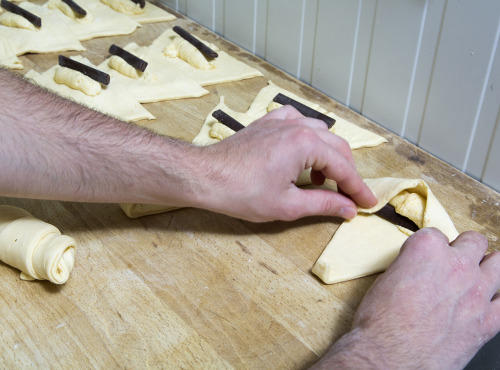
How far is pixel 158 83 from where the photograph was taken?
1.58m

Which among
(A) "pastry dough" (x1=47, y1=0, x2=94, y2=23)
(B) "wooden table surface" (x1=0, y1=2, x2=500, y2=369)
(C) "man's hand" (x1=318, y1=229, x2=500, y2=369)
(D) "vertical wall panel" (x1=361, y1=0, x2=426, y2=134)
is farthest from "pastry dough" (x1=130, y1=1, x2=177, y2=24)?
(C) "man's hand" (x1=318, y1=229, x2=500, y2=369)

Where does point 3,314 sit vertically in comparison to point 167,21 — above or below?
below

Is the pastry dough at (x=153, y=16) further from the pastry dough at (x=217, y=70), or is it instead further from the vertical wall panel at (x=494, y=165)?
the vertical wall panel at (x=494, y=165)

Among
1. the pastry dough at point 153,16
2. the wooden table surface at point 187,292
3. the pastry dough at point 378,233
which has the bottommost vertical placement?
the wooden table surface at point 187,292

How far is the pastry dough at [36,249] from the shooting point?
94cm

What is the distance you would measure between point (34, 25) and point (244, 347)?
1396 millimetres

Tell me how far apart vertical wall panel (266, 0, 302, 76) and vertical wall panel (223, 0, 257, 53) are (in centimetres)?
8

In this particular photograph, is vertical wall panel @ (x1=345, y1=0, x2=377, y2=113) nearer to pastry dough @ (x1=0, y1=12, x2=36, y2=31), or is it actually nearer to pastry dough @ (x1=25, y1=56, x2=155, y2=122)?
pastry dough @ (x1=25, y1=56, x2=155, y2=122)

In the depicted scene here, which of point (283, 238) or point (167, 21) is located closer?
point (283, 238)

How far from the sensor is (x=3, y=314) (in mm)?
925

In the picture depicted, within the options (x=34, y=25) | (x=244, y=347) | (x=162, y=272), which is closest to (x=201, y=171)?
(x=162, y=272)

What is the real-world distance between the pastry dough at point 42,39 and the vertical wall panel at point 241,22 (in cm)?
51

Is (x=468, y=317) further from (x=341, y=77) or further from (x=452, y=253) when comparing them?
(x=341, y=77)

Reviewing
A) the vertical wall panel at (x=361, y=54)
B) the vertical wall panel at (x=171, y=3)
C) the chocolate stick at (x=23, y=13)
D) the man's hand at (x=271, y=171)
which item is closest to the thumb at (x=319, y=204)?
the man's hand at (x=271, y=171)
